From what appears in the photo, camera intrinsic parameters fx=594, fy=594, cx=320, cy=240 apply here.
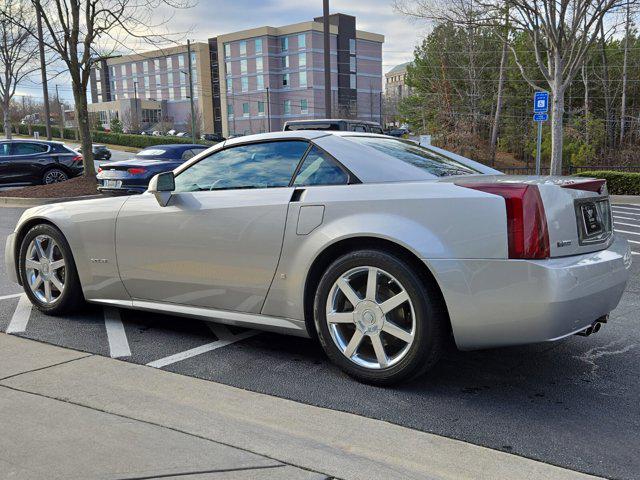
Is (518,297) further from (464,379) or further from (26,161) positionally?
(26,161)

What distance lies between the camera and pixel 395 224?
3.19 metres

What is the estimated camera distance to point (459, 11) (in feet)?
58.6

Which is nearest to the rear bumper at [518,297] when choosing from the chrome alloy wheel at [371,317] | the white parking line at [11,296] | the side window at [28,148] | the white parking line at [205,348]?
the chrome alloy wheel at [371,317]

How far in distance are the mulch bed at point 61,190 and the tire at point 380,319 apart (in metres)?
13.4

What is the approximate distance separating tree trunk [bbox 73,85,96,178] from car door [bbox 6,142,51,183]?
4.39 ft

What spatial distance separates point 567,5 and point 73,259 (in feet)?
49.8

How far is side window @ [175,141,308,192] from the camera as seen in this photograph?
3.84 metres

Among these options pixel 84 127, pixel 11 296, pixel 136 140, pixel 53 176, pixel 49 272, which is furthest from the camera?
pixel 136 140

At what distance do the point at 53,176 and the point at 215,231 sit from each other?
15.9 m

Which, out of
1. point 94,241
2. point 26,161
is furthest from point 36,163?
point 94,241

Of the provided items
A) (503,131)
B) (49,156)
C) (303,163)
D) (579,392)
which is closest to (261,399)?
(303,163)

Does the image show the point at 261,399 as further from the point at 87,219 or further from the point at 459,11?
Answer: the point at 459,11

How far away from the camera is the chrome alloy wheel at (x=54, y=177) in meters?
17.7

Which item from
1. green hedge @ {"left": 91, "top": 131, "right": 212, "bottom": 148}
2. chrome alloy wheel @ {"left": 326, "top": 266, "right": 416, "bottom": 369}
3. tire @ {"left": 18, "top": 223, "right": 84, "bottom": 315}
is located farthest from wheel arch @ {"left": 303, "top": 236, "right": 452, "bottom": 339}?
green hedge @ {"left": 91, "top": 131, "right": 212, "bottom": 148}
